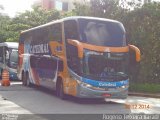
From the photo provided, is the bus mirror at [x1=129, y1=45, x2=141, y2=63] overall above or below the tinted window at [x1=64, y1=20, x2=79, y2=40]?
below

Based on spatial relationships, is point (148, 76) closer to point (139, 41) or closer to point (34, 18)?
point (139, 41)

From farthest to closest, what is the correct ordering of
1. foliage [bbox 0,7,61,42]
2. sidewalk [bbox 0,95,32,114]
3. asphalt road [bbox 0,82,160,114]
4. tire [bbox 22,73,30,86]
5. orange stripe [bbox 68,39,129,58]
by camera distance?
1. foliage [bbox 0,7,61,42]
2. tire [bbox 22,73,30,86]
3. orange stripe [bbox 68,39,129,58]
4. asphalt road [bbox 0,82,160,114]
5. sidewalk [bbox 0,95,32,114]

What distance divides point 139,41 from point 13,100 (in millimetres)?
11076

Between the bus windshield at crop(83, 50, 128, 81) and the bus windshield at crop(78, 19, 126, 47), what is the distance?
1.63 feet

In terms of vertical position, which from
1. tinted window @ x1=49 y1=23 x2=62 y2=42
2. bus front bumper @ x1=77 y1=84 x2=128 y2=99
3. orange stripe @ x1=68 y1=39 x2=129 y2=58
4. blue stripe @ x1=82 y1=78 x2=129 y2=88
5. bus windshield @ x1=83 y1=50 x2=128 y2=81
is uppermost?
tinted window @ x1=49 y1=23 x2=62 y2=42

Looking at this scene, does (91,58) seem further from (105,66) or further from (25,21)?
(25,21)

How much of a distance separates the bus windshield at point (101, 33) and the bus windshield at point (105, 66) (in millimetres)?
497

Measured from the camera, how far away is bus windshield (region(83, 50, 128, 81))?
659 inches

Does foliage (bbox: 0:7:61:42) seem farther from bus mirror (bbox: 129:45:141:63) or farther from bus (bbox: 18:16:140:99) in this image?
bus mirror (bbox: 129:45:141:63)

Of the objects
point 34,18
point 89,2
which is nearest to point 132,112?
point 89,2

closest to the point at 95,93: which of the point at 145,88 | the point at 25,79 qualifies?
the point at 145,88

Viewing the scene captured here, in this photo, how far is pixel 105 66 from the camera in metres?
16.9

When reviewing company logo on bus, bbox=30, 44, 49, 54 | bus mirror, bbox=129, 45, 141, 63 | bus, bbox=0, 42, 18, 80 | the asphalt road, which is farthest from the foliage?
bus mirror, bbox=129, 45, 141, 63

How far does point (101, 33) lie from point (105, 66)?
55.7 inches
